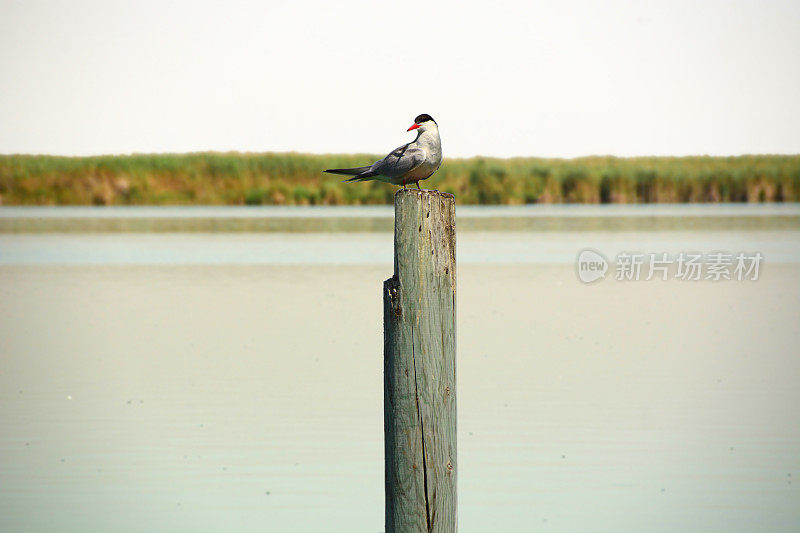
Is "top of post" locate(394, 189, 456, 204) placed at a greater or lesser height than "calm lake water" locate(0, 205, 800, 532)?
greater

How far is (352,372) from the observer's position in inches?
354

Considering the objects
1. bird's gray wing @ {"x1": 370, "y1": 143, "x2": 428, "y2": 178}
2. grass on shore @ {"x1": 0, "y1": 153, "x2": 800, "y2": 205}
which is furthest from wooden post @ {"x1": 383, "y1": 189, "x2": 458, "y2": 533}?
grass on shore @ {"x1": 0, "y1": 153, "x2": 800, "y2": 205}

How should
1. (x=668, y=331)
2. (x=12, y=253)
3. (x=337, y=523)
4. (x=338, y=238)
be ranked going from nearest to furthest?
(x=337, y=523)
(x=668, y=331)
(x=12, y=253)
(x=338, y=238)

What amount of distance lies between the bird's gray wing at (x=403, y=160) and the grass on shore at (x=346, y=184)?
101 ft

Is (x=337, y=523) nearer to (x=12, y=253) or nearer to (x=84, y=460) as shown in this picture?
(x=84, y=460)

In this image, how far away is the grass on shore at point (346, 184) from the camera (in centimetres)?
3644

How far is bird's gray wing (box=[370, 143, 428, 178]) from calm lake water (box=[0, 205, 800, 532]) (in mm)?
2016

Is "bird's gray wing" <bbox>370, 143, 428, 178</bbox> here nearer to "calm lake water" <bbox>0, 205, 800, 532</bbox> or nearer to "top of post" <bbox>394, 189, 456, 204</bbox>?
"top of post" <bbox>394, 189, 456, 204</bbox>

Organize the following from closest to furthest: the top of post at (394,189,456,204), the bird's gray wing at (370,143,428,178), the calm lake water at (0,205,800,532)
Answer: the top of post at (394,189,456,204) → the bird's gray wing at (370,143,428,178) → the calm lake water at (0,205,800,532)

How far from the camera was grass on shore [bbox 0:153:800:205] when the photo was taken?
120ft

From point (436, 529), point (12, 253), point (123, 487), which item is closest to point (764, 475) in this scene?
point (436, 529)

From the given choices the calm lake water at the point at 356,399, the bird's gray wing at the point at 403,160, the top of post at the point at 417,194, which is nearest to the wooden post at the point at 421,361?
the top of post at the point at 417,194

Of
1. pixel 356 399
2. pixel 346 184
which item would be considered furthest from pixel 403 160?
pixel 346 184

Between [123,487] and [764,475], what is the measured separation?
3952 mm
